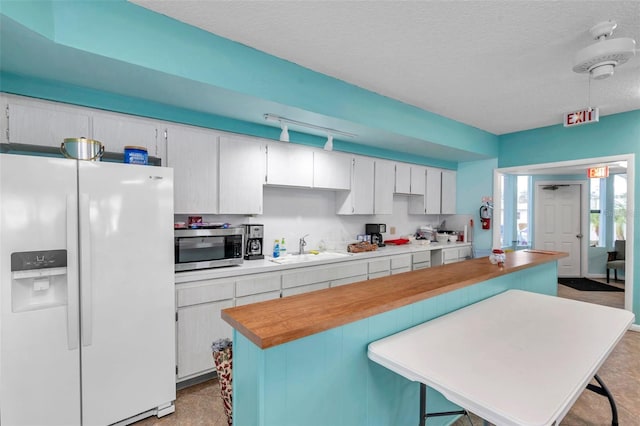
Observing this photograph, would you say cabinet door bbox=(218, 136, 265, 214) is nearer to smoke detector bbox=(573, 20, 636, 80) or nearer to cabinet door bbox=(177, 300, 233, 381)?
cabinet door bbox=(177, 300, 233, 381)

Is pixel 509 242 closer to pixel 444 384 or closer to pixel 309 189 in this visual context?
pixel 309 189

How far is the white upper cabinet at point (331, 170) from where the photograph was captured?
365 centimetres

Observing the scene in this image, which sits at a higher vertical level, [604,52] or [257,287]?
[604,52]

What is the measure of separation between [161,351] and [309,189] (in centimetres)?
244

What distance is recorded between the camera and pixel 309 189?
3.93 meters

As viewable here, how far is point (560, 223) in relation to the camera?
6.44 metres

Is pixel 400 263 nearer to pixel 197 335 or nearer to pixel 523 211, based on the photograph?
pixel 197 335

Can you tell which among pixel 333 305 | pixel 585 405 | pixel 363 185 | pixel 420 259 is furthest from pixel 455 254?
pixel 333 305

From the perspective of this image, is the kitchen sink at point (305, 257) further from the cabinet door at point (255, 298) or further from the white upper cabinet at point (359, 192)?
the white upper cabinet at point (359, 192)

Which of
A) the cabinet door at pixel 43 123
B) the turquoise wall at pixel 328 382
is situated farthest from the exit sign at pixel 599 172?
the cabinet door at pixel 43 123

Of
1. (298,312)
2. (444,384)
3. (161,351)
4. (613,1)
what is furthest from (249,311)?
(613,1)

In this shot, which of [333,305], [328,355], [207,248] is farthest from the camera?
[207,248]

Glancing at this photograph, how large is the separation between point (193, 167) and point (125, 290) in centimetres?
121

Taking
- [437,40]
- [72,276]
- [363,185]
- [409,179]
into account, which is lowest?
[72,276]
